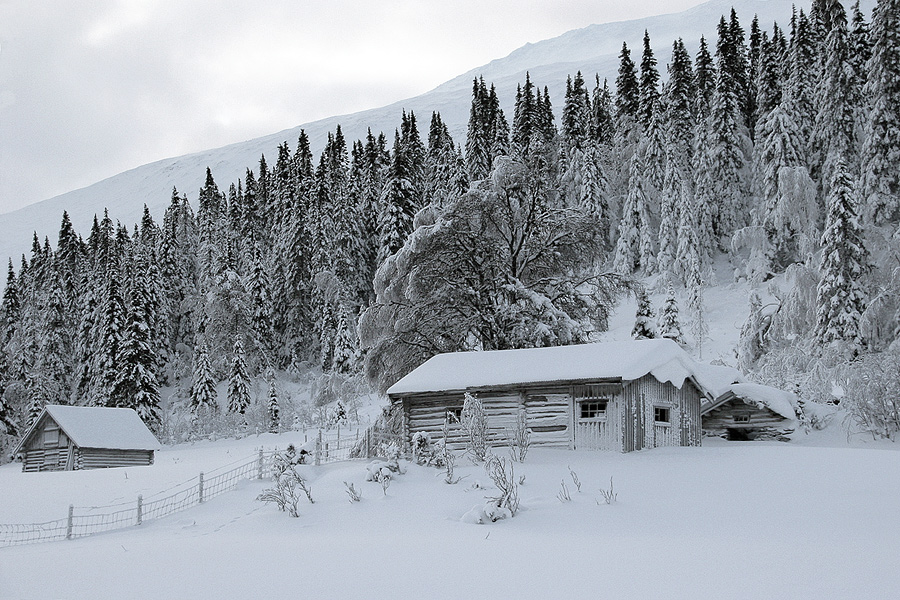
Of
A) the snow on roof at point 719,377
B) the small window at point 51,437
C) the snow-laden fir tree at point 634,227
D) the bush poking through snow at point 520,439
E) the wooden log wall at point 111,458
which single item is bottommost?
the wooden log wall at point 111,458

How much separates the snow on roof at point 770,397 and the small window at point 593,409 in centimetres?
712

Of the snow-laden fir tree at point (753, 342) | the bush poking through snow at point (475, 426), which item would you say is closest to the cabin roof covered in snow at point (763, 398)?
the snow-laden fir tree at point (753, 342)

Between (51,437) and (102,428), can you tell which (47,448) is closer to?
(51,437)

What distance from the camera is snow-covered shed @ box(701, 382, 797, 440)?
29.0m

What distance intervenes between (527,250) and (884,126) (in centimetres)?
2744

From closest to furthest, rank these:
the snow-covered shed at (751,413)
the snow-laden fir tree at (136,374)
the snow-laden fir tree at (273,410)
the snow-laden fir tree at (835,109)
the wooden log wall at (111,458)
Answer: the snow-covered shed at (751,413) → the wooden log wall at (111,458) → the snow-laden fir tree at (835,109) → the snow-laden fir tree at (273,410) → the snow-laden fir tree at (136,374)

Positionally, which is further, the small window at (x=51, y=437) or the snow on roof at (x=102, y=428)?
the small window at (x=51, y=437)

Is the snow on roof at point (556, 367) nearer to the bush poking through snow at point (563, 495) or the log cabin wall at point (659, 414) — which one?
the log cabin wall at point (659, 414)

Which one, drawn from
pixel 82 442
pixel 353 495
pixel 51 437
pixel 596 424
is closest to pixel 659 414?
pixel 596 424

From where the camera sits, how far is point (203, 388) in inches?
2467

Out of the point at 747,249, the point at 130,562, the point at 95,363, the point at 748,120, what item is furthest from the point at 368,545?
the point at 748,120

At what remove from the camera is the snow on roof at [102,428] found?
47156 mm

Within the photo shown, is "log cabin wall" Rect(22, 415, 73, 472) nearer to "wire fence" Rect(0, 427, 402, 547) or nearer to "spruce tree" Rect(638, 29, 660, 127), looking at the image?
"wire fence" Rect(0, 427, 402, 547)

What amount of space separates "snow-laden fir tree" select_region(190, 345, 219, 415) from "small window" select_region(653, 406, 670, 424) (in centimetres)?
4366
